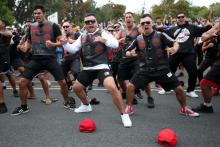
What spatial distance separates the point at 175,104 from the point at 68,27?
3.22 m

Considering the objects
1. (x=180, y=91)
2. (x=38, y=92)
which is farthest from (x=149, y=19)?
(x=38, y=92)

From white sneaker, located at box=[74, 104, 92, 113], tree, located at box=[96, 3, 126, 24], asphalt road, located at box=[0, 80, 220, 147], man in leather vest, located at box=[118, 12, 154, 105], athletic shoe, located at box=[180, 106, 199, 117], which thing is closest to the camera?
asphalt road, located at box=[0, 80, 220, 147]

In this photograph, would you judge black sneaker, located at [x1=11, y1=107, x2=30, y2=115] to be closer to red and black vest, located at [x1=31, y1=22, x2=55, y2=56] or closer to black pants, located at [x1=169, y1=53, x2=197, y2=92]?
red and black vest, located at [x1=31, y1=22, x2=55, y2=56]

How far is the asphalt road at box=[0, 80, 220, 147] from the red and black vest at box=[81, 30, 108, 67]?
104 cm

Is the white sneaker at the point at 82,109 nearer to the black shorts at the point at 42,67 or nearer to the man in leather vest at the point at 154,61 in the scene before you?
the black shorts at the point at 42,67

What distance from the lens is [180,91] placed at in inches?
257

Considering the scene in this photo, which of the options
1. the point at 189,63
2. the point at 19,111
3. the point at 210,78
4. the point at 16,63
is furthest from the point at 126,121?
the point at 16,63

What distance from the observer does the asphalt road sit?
5.23 meters

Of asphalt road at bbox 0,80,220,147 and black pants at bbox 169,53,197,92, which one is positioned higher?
black pants at bbox 169,53,197,92

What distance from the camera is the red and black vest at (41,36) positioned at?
706cm

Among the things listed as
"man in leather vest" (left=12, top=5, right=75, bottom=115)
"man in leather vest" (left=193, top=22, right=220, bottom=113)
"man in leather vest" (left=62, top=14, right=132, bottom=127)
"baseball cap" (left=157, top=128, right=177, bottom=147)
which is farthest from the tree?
"baseball cap" (left=157, top=128, right=177, bottom=147)

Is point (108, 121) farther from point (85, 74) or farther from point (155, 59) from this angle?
point (155, 59)

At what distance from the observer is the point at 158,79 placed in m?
6.63

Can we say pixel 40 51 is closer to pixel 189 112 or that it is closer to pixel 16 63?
pixel 16 63
